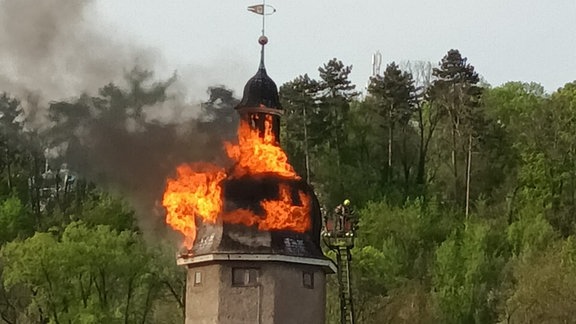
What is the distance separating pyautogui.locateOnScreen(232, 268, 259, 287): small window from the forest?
4783 millimetres

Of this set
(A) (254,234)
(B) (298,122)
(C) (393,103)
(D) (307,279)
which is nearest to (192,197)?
(A) (254,234)

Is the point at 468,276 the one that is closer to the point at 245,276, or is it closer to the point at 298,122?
the point at 298,122

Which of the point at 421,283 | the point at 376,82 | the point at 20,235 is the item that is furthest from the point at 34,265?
the point at 376,82

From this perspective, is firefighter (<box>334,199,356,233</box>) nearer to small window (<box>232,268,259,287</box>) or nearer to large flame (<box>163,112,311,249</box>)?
large flame (<box>163,112,311,249</box>)

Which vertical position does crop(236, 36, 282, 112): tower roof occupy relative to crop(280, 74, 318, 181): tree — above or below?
below

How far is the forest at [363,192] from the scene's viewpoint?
120 feet

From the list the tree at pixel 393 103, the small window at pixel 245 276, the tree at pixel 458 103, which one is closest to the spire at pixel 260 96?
the small window at pixel 245 276

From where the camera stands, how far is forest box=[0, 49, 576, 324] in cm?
3656

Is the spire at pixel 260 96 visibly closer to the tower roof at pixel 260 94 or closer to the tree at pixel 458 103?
the tower roof at pixel 260 94

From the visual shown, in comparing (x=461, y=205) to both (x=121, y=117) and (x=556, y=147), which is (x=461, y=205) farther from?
(x=121, y=117)

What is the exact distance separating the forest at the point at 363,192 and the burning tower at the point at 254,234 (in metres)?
2.12

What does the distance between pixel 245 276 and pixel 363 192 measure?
4722 centimetres

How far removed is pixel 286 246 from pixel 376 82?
48518 millimetres

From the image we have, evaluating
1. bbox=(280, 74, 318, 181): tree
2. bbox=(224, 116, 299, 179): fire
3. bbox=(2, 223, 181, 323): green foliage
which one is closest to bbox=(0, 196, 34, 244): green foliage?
bbox=(2, 223, 181, 323): green foliage
